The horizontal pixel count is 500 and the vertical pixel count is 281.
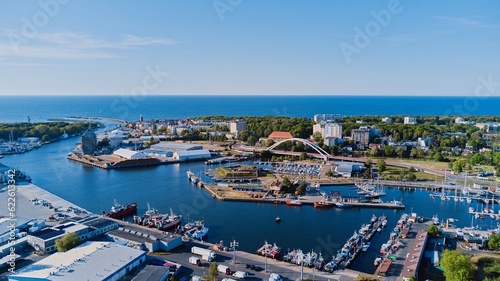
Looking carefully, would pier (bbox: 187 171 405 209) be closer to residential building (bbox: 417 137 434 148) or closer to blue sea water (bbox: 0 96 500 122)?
residential building (bbox: 417 137 434 148)

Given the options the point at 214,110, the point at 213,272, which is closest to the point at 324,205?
the point at 213,272

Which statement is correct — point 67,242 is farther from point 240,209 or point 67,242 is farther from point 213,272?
point 240,209

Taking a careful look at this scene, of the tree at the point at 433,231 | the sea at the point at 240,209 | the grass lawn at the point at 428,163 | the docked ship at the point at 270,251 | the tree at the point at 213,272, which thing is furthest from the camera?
the grass lawn at the point at 428,163

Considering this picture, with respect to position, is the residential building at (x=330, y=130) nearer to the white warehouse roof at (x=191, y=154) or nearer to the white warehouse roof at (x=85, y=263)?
the white warehouse roof at (x=191, y=154)

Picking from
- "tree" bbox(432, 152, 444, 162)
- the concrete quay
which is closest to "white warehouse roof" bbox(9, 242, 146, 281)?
the concrete quay

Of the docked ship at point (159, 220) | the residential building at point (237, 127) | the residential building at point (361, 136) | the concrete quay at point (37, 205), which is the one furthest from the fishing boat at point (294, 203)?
the residential building at point (237, 127)

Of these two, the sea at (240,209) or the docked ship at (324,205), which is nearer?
the sea at (240,209)
